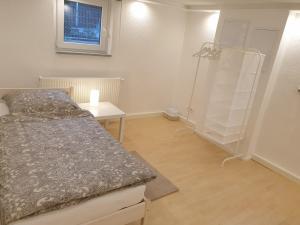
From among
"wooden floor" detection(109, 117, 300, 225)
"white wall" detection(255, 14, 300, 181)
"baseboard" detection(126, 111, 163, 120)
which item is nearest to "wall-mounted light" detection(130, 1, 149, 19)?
"baseboard" detection(126, 111, 163, 120)

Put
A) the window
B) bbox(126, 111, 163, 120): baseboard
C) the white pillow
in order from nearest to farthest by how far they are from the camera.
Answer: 1. the white pillow
2. the window
3. bbox(126, 111, 163, 120): baseboard

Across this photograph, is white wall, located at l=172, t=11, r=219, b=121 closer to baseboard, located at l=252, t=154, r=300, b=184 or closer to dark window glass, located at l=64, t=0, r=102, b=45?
baseboard, located at l=252, t=154, r=300, b=184

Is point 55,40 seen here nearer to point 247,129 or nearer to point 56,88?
point 56,88

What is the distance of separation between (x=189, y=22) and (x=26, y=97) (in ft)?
9.45

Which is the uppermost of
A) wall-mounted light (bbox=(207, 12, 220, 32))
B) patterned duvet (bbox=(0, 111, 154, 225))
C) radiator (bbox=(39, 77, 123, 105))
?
wall-mounted light (bbox=(207, 12, 220, 32))

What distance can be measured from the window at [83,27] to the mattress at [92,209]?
91.1 inches

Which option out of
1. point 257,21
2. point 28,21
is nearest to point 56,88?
point 28,21

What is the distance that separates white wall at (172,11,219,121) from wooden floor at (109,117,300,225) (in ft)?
2.26

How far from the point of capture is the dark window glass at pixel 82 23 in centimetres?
319

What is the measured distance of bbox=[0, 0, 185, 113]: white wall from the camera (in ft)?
9.39

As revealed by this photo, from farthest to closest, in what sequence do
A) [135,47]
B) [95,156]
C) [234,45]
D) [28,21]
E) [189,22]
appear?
[189,22]
[135,47]
[234,45]
[28,21]
[95,156]

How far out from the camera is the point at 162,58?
13.6 ft

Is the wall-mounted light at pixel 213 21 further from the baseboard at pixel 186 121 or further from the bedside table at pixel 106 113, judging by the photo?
the bedside table at pixel 106 113

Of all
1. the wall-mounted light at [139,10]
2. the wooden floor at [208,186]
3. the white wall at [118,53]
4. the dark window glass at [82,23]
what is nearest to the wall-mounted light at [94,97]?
the white wall at [118,53]
